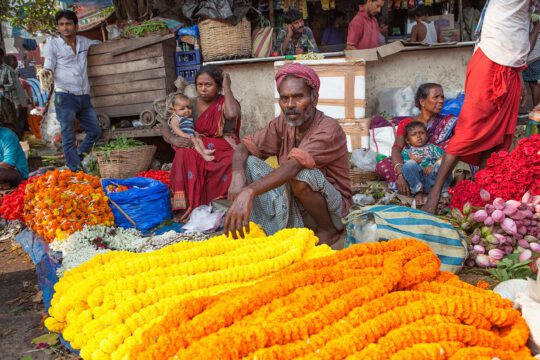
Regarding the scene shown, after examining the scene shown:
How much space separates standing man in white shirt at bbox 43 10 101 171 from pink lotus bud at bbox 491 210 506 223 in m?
4.96

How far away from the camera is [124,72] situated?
6227 millimetres

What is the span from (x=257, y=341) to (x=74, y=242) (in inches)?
77.3

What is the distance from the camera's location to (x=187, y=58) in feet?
20.8

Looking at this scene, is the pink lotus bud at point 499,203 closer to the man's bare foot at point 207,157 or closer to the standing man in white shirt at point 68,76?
the man's bare foot at point 207,157

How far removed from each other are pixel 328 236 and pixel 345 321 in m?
1.63

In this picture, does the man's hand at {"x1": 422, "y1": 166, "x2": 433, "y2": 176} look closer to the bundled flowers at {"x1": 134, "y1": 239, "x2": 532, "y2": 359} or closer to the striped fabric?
the striped fabric

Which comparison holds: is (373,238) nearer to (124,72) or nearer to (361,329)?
(361,329)

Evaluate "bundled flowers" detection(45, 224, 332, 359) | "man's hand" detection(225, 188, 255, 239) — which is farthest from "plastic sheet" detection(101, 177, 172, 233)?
"man's hand" detection(225, 188, 255, 239)

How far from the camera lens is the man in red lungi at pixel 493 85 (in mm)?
3281

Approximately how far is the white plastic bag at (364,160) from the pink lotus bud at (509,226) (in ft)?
6.92

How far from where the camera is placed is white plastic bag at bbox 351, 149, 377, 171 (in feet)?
15.5

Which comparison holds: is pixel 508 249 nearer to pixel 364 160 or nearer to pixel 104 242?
pixel 364 160

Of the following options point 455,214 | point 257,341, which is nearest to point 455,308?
point 257,341

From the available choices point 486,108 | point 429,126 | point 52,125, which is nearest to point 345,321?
point 486,108
